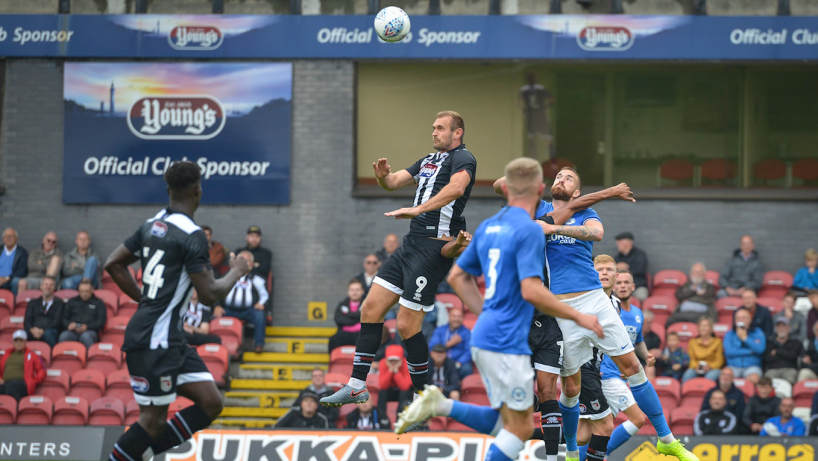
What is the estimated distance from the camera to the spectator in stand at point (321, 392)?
41.2 feet

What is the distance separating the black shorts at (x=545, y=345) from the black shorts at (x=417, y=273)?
90 cm

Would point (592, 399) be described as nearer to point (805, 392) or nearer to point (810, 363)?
point (805, 392)

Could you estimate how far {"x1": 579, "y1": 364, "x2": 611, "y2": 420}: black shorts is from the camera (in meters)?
8.46

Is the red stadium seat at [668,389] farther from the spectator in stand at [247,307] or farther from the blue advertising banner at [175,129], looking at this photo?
the blue advertising banner at [175,129]

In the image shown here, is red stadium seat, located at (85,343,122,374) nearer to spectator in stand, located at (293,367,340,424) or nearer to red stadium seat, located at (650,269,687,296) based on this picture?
spectator in stand, located at (293,367,340,424)

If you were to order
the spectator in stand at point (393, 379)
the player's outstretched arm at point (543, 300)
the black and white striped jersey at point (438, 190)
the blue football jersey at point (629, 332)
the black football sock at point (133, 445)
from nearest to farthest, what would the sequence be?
1. the player's outstretched arm at point (543, 300)
2. the black football sock at point (133, 445)
3. the black and white striped jersey at point (438, 190)
4. the blue football jersey at point (629, 332)
5. the spectator in stand at point (393, 379)

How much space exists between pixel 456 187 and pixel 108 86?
10.7 meters

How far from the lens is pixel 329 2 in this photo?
16.2 meters

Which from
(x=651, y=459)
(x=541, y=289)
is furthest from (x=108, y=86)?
(x=541, y=289)

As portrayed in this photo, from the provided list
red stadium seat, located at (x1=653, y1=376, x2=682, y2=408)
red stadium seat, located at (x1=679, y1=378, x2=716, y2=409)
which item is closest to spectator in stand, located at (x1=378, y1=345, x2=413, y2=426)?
red stadium seat, located at (x1=653, y1=376, x2=682, y2=408)

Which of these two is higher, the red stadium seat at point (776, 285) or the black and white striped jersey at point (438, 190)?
the black and white striped jersey at point (438, 190)

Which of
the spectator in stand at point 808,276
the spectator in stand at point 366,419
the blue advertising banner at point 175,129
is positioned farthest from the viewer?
the blue advertising banner at point 175,129

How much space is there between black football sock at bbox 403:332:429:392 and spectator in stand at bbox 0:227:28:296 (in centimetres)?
995

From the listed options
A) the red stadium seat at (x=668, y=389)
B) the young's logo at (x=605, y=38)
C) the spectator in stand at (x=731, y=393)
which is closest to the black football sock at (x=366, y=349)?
the red stadium seat at (x=668, y=389)
